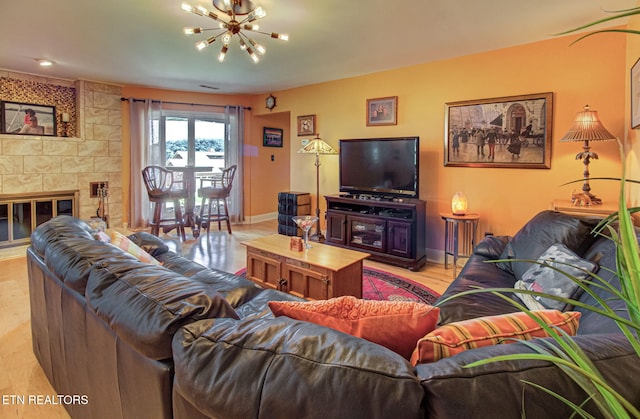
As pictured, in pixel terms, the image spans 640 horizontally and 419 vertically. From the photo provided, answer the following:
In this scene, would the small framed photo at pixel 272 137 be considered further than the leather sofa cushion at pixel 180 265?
Yes

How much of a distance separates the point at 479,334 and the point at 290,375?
52 centimetres

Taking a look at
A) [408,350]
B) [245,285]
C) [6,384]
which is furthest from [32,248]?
[408,350]

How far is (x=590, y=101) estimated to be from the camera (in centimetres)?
325

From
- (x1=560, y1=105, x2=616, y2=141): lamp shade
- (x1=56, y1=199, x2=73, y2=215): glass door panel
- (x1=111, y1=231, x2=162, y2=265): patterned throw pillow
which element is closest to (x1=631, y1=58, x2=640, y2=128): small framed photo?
(x1=560, y1=105, x2=616, y2=141): lamp shade

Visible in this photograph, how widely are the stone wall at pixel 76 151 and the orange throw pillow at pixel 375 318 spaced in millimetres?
5290

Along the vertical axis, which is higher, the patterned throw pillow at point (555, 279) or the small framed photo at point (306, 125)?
the small framed photo at point (306, 125)

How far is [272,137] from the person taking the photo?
23.1 ft

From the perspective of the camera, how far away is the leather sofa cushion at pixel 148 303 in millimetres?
911

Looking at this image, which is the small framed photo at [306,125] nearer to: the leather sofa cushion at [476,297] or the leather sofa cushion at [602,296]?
the leather sofa cushion at [476,297]

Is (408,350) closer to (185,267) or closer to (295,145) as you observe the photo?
(185,267)

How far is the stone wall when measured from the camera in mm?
4645

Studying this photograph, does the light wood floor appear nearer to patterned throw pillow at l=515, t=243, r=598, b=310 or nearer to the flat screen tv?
Result: the flat screen tv

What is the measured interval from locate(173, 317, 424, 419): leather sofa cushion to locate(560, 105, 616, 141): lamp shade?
9.96 feet

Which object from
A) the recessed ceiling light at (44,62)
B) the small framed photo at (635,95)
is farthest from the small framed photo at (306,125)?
the small framed photo at (635,95)
